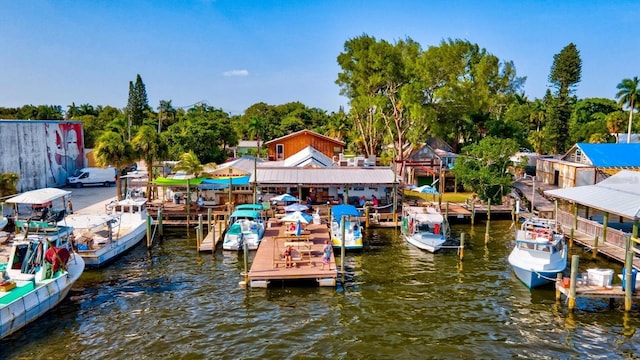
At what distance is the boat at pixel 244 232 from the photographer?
31.5m

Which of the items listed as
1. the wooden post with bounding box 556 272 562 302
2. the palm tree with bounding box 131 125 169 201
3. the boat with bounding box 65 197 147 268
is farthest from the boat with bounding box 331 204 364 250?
the palm tree with bounding box 131 125 169 201

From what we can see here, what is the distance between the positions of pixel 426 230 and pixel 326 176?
38.8 feet

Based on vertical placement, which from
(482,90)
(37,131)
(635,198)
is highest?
(482,90)

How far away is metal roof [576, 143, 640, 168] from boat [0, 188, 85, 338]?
44816 millimetres

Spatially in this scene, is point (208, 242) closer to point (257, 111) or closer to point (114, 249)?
point (114, 249)

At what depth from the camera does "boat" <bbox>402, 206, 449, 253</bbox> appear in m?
31.4

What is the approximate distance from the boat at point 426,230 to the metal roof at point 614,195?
9.01 metres

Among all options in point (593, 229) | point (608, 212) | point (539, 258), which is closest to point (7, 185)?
point (539, 258)

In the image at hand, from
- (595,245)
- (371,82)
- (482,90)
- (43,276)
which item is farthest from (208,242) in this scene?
(482,90)

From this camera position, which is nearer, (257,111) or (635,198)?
(635,198)

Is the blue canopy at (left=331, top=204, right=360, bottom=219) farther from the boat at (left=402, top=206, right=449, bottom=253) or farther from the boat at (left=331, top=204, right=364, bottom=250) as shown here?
the boat at (left=402, top=206, right=449, bottom=253)

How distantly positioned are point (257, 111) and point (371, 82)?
7909 cm

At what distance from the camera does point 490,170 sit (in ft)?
137

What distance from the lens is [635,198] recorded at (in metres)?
28.7
